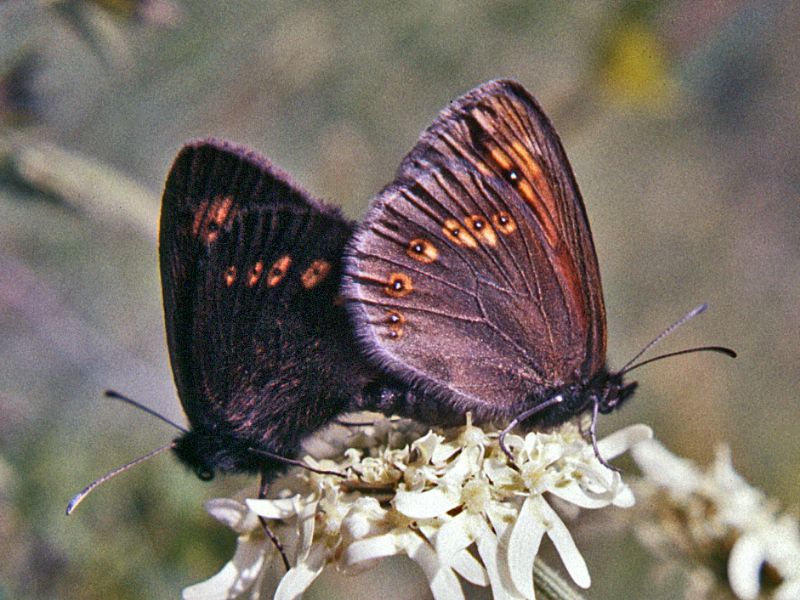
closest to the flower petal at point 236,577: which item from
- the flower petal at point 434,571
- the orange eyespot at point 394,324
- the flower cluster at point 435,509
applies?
the flower cluster at point 435,509

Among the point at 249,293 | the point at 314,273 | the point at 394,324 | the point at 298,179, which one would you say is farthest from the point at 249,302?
the point at 298,179

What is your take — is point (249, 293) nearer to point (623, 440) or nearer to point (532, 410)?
point (532, 410)

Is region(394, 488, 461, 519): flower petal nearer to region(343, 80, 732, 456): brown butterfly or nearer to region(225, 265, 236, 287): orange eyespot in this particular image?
region(343, 80, 732, 456): brown butterfly

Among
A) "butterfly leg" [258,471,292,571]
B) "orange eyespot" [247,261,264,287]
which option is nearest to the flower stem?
"butterfly leg" [258,471,292,571]

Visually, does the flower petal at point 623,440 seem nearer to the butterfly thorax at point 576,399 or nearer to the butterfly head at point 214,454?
the butterfly thorax at point 576,399

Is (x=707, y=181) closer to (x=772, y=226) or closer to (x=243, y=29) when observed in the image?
(x=772, y=226)

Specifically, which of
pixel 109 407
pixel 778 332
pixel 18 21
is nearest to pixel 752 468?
pixel 778 332
